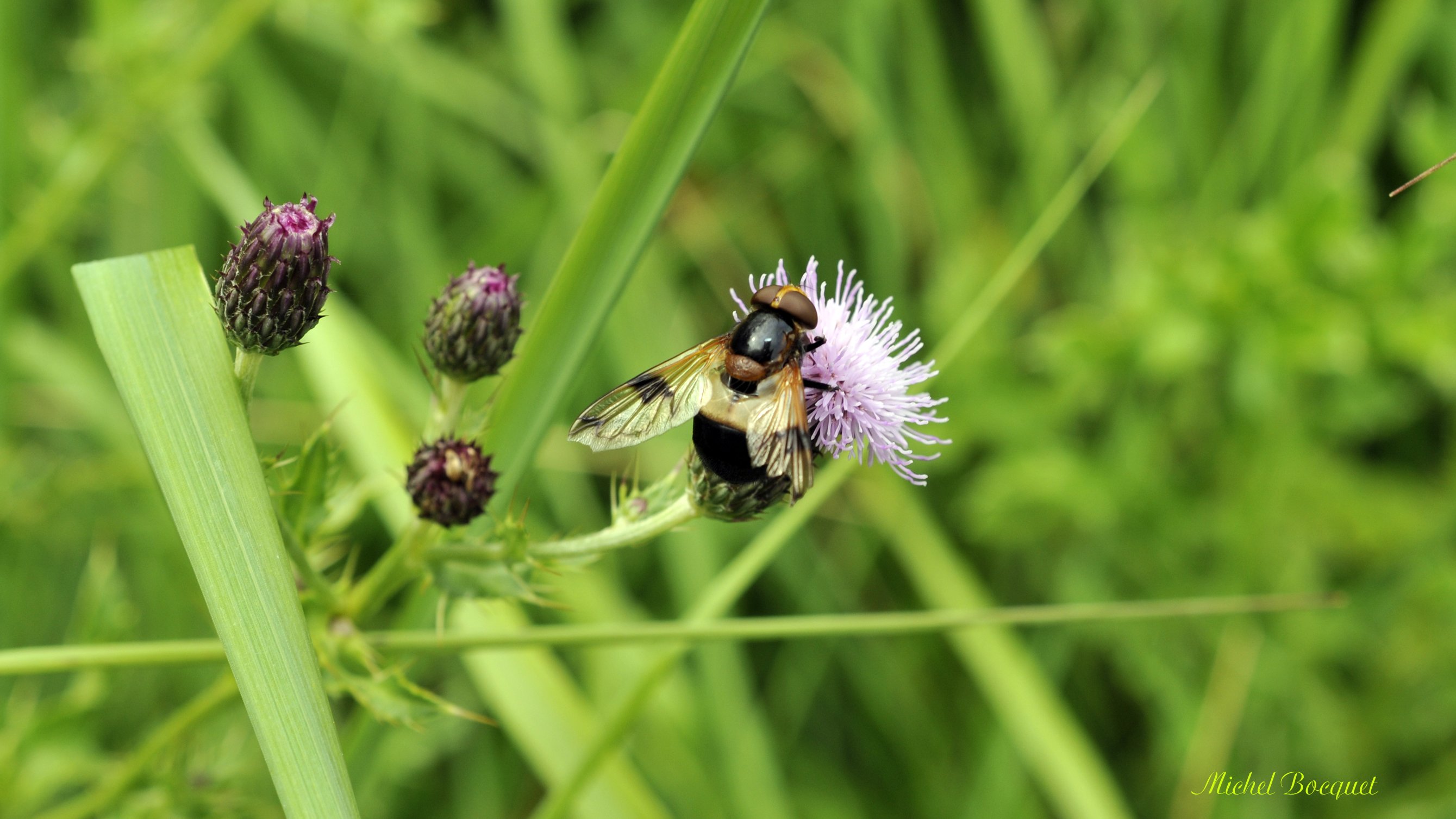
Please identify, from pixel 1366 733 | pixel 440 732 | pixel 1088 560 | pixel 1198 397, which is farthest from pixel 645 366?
pixel 1366 733

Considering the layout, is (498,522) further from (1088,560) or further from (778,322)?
(1088,560)

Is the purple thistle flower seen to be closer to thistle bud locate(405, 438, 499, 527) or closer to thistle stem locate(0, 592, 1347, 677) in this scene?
thistle stem locate(0, 592, 1347, 677)

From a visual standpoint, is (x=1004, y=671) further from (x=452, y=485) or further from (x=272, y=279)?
(x=272, y=279)

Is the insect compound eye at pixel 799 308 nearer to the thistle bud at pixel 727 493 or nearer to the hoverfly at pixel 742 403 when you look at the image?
the hoverfly at pixel 742 403

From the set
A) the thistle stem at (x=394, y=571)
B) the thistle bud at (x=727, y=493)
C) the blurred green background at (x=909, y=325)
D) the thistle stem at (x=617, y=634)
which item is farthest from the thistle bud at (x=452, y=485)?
the blurred green background at (x=909, y=325)

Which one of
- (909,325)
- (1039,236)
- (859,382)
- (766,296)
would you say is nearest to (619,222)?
(766,296)
